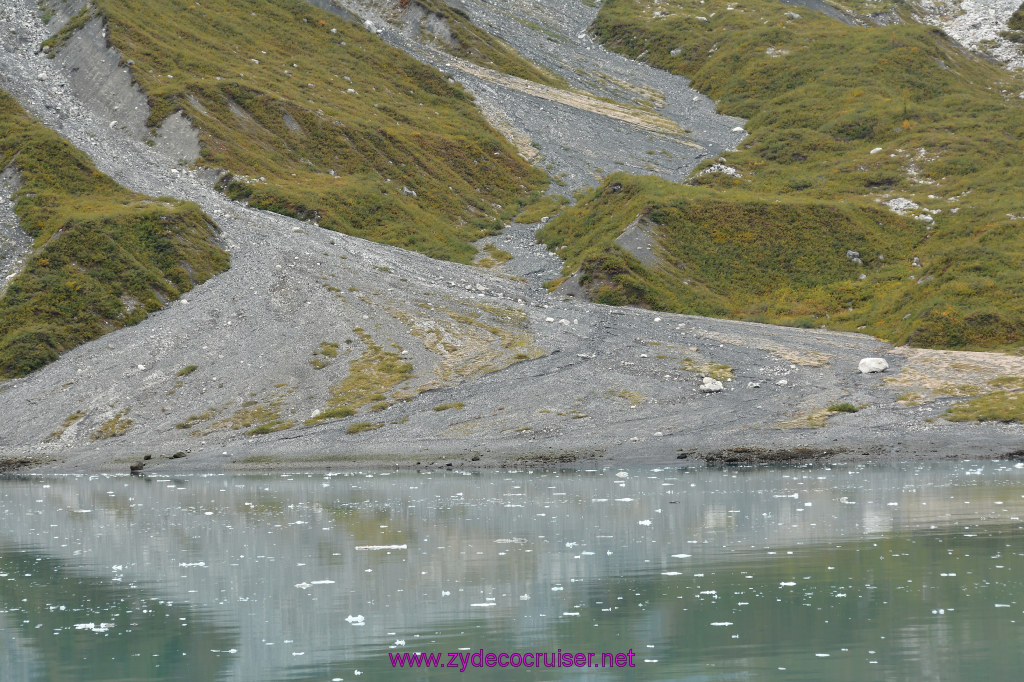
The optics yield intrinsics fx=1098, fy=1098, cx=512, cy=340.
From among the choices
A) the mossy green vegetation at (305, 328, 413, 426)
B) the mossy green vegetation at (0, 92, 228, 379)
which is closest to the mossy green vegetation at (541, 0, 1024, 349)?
the mossy green vegetation at (305, 328, 413, 426)

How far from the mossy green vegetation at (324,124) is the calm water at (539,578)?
55792mm

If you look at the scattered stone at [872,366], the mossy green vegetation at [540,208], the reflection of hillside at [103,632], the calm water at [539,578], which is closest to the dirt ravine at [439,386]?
the scattered stone at [872,366]

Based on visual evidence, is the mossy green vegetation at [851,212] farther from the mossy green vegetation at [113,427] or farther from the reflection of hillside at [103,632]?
the reflection of hillside at [103,632]

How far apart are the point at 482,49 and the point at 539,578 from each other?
140529 mm

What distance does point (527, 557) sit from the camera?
33219 mm

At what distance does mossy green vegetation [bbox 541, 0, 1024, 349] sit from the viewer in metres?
75.8

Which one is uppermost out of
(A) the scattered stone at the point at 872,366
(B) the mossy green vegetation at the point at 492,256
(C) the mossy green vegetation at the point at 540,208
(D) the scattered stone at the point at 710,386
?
(C) the mossy green vegetation at the point at 540,208

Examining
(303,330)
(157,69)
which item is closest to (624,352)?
(303,330)

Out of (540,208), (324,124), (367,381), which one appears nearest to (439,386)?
(367,381)

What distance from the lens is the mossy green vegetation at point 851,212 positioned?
249 feet

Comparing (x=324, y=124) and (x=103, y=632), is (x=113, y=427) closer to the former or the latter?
(x=103, y=632)

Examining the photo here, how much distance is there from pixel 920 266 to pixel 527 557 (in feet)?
207

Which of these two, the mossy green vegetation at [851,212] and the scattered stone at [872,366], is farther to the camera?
the mossy green vegetation at [851,212]

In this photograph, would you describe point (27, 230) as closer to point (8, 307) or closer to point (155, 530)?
point (8, 307)
